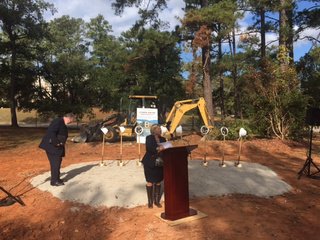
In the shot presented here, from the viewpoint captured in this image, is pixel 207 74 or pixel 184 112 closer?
pixel 184 112

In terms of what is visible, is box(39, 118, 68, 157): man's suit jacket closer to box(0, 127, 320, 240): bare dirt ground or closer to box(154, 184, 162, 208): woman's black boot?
box(0, 127, 320, 240): bare dirt ground

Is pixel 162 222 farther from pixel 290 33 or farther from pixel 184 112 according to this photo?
pixel 290 33

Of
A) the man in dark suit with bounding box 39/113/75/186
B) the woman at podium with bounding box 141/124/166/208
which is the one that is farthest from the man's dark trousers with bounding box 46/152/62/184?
the woman at podium with bounding box 141/124/166/208

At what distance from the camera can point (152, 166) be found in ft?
24.8

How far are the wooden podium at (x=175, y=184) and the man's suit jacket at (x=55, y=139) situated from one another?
124 inches

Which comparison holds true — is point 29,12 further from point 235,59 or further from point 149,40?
point 235,59

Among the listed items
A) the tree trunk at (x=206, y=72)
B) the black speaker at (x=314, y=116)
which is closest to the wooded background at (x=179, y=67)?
the tree trunk at (x=206, y=72)

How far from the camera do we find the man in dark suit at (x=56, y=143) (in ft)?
30.5

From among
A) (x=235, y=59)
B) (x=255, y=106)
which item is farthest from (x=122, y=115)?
(x=235, y=59)

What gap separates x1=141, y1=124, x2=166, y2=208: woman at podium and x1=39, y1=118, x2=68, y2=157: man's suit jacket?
251 centimetres

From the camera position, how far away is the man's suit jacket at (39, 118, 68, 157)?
927 cm

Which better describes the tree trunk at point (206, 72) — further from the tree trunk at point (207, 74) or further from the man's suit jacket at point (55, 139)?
the man's suit jacket at point (55, 139)

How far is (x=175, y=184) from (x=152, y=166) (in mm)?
624

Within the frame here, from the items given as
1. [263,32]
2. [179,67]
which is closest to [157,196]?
[263,32]
